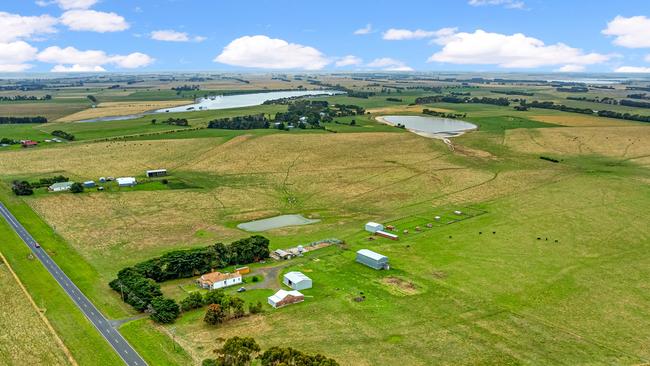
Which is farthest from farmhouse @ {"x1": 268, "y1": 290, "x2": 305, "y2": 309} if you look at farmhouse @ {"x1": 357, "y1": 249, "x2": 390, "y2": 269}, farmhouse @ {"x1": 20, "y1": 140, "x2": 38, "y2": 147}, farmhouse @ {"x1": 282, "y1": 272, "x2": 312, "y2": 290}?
farmhouse @ {"x1": 20, "y1": 140, "x2": 38, "y2": 147}

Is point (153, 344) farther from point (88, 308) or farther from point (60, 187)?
point (60, 187)

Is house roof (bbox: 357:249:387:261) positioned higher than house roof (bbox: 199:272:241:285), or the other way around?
house roof (bbox: 357:249:387:261)

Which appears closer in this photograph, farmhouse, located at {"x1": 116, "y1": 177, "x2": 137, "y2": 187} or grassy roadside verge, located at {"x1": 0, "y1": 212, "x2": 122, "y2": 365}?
grassy roadside verge, located at {"x1": 0, "y1": 212, "x2": 122, "y2": 365}

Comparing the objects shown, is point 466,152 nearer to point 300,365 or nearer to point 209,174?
point 209,174

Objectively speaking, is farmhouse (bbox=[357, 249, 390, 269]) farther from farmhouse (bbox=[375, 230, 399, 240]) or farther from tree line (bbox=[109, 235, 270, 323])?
tree line (bbox=[109, 235, 270, 323])

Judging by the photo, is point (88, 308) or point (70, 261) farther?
point (70, 261)

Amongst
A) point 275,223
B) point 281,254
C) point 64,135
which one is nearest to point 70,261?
point 281,254

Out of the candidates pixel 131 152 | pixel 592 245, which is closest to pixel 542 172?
pixel 592 245
